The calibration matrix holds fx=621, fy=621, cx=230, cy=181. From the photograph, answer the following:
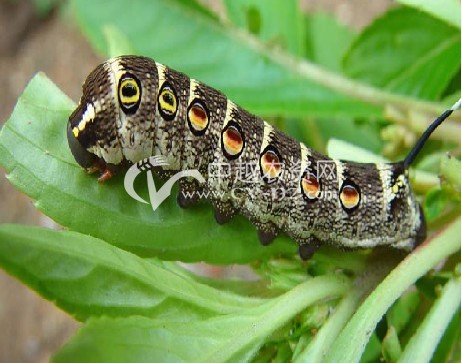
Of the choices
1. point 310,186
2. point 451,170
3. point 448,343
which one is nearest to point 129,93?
point 310,186

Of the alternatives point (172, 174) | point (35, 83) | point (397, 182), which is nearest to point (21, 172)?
point (35, 83)

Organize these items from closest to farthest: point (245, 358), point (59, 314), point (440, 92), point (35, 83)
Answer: point (245, 358)
point (35, 83)
point (440, 92)
point (59, 314)

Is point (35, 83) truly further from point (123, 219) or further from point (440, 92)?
point (440, 92)

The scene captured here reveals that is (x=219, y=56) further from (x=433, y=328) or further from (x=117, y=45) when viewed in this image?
(x=433, y=328)

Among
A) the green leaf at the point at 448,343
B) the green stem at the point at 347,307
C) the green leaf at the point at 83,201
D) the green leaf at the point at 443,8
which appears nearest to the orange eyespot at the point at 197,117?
the green leaf at the point at 83,201

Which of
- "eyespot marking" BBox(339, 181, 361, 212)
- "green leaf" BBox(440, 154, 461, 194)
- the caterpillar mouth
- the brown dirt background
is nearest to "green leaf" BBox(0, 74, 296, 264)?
the caterpillar mouth

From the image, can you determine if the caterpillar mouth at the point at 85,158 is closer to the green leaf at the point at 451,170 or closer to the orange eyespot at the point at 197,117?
the orange eyespot at the point at 197,117

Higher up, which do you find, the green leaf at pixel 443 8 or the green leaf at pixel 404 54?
the green leaf at pixel 404 54
